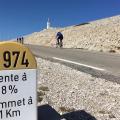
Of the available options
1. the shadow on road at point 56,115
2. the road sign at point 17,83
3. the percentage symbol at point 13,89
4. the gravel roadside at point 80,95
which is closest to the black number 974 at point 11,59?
the road sign at point 17,83

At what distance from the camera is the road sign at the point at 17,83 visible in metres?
7.27

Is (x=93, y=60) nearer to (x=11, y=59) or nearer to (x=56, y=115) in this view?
(x=56, y=115)

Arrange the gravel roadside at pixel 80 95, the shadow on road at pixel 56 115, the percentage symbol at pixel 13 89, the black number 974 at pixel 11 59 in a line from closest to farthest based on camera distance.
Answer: the black number 974 at pixel 11 59
the percentage symbol at pixel 13 89
the shadow on road at pixel 56 115
the gravel roadside at pixel 80 95

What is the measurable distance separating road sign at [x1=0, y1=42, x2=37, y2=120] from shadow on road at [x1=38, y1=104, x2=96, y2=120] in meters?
1.70

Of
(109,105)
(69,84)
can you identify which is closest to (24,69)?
(109,105)

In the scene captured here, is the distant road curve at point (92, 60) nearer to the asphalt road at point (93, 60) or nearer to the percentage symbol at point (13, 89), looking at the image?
the asphalt road at point (93, 60)

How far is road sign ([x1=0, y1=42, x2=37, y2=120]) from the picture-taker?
7.27m

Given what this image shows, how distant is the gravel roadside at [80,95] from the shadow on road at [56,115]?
159 mm

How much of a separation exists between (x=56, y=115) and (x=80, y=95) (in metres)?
2.09

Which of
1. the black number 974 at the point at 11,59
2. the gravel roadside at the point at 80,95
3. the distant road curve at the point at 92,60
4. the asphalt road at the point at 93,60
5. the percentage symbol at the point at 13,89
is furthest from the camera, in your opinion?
the asphalt road at the point at 93,60

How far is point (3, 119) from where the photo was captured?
7.39m

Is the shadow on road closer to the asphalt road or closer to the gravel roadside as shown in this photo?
the gravel roadside

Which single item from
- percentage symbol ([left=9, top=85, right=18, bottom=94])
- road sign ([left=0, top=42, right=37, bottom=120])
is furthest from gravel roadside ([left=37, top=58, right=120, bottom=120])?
percentage symbol ([left=9, top=85, right=18, bottom=94])

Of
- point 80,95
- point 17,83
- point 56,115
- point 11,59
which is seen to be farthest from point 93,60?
point 11,59
